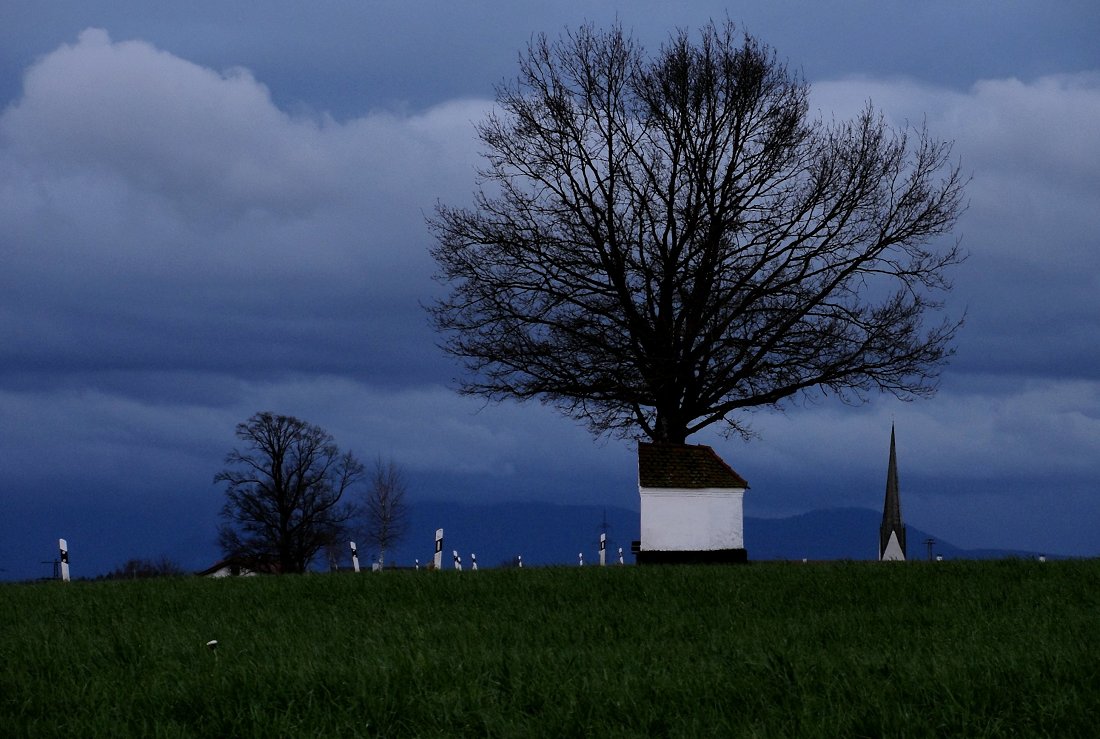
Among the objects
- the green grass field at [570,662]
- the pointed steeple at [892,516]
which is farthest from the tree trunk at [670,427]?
the pointed steeple at [892,516]

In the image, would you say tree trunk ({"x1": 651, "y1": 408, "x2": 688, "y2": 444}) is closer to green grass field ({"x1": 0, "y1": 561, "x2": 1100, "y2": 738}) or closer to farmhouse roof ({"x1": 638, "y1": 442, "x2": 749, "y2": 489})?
farmhouse roof ({"x1": 638, "y1": 442, "x2": 749, "y2": 489})

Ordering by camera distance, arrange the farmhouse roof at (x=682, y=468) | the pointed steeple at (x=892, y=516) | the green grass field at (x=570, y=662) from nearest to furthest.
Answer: the green grass field at (x=570, y=662), the farmhouse roof at (x=682, y=468), the pointed steeple at (x=892, y=516)

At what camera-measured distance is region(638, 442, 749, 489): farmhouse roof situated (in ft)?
80.3

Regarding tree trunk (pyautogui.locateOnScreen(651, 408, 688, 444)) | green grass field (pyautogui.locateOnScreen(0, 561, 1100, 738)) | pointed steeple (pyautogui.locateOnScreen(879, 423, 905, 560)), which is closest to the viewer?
green grass field (pyautogui.locateOnScreen(0, 561, 1100, 738))

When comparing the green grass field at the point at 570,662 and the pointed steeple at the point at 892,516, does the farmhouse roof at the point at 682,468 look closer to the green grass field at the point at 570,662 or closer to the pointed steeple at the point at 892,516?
the green grass field at the point at 570,662

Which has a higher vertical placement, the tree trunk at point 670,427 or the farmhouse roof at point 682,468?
the tree trunk at point 670,427

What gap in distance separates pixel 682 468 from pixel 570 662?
16.2 meters

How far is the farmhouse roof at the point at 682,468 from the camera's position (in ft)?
80.3

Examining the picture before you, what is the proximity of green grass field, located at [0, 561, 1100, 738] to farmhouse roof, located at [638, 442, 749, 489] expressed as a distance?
9339 mm

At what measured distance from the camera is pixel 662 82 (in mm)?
28672

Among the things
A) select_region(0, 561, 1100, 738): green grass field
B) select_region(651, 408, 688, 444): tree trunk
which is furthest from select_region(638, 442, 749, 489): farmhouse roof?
select_region(0, 561, 1100, 738): green grass field

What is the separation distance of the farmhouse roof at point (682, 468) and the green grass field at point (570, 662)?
30.6 ft

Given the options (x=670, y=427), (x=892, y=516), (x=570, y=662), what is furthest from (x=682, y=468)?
(x=892, y=516)

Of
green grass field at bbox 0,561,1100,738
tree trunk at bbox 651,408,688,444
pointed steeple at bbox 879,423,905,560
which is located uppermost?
tree trunk at bbox 651,408,688,444
